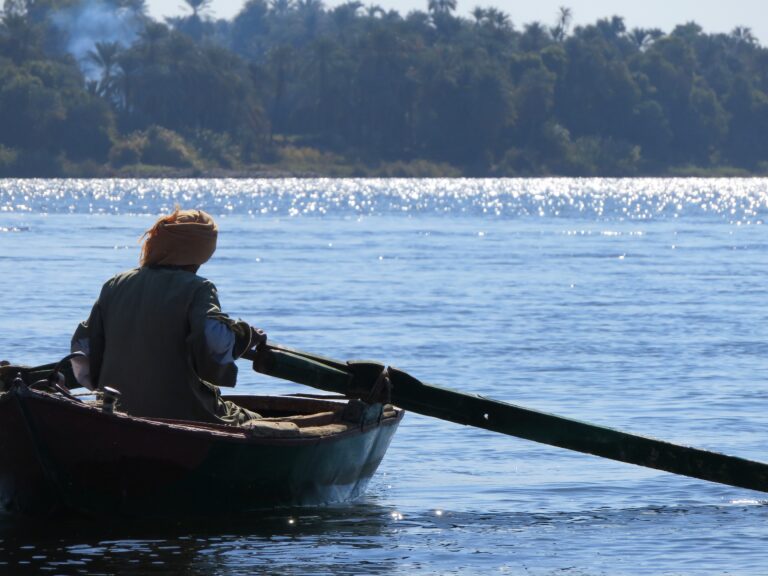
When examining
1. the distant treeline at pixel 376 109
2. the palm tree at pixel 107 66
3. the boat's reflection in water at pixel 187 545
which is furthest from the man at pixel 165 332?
the palm tree at pixel 107 66

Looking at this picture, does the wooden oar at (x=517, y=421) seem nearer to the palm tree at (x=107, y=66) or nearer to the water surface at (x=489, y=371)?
the water surface at (x=489, y=371)

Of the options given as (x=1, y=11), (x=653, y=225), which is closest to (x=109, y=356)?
(x=653, y=225)

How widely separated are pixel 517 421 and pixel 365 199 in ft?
282

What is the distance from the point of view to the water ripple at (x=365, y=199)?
80062 mm

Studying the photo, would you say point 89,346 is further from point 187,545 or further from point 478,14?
point 478,14

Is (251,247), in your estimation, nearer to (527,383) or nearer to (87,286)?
(87,286)

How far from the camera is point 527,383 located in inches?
707

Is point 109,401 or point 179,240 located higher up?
point 179,240

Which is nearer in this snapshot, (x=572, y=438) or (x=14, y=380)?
(x=14, y=380)

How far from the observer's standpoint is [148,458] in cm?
993

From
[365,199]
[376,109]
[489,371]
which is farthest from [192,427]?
[376,109]

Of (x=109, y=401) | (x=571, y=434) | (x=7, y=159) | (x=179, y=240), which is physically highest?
(x=179, y=240)

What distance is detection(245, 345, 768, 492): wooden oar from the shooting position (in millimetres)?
11039

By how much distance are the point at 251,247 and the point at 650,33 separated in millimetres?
157982
